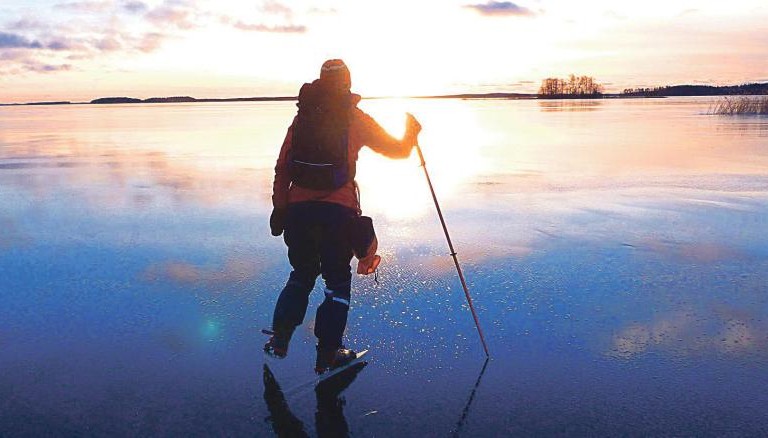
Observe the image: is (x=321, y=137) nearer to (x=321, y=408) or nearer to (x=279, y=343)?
(x=279, y=343)

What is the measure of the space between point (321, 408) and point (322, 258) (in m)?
0.95

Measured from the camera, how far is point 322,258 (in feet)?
12.7

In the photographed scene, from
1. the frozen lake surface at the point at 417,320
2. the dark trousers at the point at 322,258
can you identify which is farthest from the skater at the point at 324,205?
the frozen lake surface at the point at 417,320

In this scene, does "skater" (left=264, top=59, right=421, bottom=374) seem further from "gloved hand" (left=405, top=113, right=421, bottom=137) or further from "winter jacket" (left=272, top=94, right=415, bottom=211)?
"gloved hand" (left=405, top=113, right=421, bottom=137)

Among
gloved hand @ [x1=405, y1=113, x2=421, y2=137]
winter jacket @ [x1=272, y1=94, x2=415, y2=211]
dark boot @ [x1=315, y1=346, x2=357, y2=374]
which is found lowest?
dark boot @ [x1=315, y1=346, x2=357, y2=374]

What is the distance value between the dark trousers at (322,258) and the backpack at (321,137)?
0.17 metres

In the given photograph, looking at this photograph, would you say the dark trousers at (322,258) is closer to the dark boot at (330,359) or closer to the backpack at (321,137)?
the dark boot at (330,359)

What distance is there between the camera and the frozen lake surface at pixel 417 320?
3.17m

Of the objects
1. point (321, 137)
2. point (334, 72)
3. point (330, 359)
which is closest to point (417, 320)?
point (330, 359)

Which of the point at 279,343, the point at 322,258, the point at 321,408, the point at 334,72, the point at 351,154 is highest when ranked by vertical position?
the point at 334,72

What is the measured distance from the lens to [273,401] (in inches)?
130

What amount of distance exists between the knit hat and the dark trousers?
0.73 m

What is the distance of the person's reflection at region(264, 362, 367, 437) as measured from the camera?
303 centimetres

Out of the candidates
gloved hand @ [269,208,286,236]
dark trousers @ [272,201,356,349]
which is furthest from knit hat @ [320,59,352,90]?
gloved hand @ [269,208,286,236]
